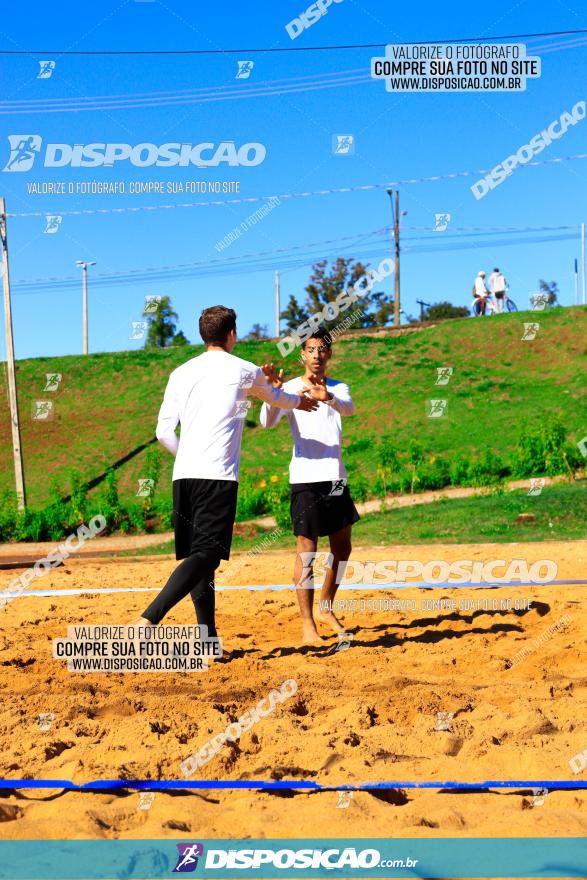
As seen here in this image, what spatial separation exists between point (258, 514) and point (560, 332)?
20165 millimetres

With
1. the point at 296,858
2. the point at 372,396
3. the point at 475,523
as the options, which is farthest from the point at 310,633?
the point at 372,396

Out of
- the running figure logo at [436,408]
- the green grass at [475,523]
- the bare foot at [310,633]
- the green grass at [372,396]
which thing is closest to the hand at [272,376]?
the bare foot at [310,633]

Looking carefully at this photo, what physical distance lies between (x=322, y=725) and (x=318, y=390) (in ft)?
8.63

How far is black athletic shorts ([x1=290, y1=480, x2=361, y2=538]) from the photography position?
610 centimetres

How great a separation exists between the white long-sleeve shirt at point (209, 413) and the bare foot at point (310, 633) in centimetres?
142

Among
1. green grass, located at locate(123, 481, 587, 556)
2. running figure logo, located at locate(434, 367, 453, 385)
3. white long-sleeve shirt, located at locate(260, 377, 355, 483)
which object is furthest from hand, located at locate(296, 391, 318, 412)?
running figure logo, located at locate(434, 367, 453, 385)

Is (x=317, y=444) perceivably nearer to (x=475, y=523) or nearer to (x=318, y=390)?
(x=318, y=390)

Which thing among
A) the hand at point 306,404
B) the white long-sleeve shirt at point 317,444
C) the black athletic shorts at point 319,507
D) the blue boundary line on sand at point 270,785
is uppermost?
the hand at point 306,404

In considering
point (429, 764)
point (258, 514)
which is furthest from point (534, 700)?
point (258, 514)

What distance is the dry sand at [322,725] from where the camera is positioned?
290 cm

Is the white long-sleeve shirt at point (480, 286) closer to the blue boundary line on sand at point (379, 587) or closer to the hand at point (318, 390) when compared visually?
the blue boundary line on sand at point (379, 587)

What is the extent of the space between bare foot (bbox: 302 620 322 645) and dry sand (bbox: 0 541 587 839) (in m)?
0.16

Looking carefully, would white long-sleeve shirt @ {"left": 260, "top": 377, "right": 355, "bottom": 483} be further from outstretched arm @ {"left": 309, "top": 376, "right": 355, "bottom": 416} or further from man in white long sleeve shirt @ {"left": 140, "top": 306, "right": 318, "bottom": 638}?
man in white long sleeve shirt @ {"left": 140, "top": 306, "right": 318, "bottom": 638}

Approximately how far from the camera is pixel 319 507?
20.0 feet
